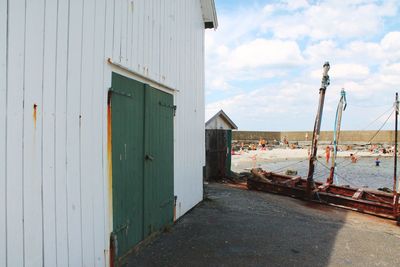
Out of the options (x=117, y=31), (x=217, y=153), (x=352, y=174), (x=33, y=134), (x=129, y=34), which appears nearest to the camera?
(x=33, y=134)

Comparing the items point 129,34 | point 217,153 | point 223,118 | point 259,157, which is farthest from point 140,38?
point 259,157

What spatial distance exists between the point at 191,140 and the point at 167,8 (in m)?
2.92

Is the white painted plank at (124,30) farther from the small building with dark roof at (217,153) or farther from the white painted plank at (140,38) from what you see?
the small building with dark roof at (217,153)

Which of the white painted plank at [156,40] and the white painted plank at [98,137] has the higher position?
the white painted plank at [156,40]

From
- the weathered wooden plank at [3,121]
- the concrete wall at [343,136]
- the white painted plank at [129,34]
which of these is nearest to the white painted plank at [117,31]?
the white painted plank at [129,34]

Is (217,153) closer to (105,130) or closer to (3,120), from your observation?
(105,130)

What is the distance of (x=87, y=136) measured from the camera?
11.5 feet

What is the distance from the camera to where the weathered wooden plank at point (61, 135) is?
3031 millimetres

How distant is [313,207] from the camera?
28.5 feet

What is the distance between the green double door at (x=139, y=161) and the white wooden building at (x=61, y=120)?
155mm

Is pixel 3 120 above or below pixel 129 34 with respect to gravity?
below

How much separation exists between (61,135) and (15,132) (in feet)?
1.78

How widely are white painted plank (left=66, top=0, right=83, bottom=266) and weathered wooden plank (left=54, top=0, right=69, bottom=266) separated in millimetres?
53

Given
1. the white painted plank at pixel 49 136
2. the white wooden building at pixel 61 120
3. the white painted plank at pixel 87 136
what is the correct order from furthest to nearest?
the white painted plank at pixel 87 136 < the white painted plank at pixel 49 136 < the white wooden building at pixel 61 120
